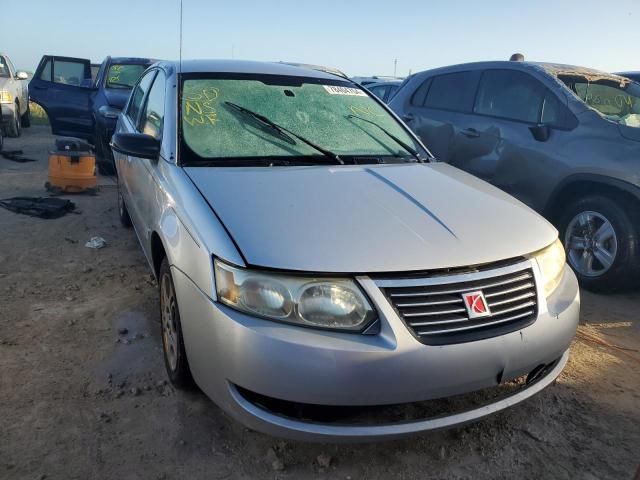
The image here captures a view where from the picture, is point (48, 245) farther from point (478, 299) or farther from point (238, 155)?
point (478, 299)

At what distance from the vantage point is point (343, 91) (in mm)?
3604

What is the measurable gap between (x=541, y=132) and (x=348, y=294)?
3212mm

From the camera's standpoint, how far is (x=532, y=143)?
14.8ft

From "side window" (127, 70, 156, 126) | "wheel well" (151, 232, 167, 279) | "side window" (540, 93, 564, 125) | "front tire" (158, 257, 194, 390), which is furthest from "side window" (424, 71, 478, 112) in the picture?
"front tire" (158, 257, 194, 390)

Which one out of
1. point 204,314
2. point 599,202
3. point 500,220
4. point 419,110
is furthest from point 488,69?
point 204,314

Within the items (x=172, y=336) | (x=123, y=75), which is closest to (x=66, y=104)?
(x=123, y=75)

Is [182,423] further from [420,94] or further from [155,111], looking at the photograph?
[420,94]

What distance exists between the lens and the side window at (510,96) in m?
4.65

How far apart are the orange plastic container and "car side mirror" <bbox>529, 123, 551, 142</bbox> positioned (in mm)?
5072

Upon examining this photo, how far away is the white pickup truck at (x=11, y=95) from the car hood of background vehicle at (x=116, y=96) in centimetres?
330

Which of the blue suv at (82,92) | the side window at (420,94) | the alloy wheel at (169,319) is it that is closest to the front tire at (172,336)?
the alloy wheel at (169,319)

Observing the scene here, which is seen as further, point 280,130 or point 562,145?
point 562,145

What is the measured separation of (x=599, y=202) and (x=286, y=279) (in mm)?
3164

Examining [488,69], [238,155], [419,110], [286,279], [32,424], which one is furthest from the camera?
[419,110]
